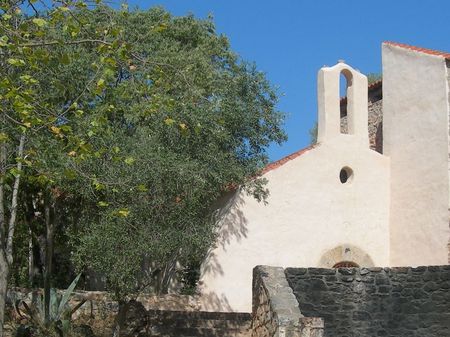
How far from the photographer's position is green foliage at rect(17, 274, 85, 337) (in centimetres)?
1408

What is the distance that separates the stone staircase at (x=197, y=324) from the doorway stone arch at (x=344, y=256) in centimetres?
455

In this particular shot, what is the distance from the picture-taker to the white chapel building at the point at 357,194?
62.7ft

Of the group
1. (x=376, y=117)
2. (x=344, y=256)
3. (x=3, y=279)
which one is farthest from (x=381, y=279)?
(x=376, y=117)

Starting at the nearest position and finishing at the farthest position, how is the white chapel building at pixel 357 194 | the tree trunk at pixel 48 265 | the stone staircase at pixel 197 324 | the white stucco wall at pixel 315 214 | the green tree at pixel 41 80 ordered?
the green tree at pixel 41 80 < the tree trunk at pixel 48 265 < the stone staircase at pixel 197 324 < the white stucco wall at pixel 315 214 < the white chapel building at pixel 357 194

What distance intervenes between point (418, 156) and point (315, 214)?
3828mm

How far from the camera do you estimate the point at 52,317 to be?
14602 mm

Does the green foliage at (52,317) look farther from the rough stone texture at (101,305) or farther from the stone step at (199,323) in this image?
the stone step at (199,323)

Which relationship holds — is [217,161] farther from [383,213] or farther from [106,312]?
[383,213]

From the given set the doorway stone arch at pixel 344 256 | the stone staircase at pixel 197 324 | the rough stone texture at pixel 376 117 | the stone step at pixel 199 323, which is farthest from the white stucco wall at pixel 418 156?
the stone step at pixel 199 323

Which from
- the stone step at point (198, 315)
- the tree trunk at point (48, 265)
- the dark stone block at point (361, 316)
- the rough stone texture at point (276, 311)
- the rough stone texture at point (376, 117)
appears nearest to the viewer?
the rough stone texture at point (276, 311)

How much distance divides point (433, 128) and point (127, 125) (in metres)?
9.33

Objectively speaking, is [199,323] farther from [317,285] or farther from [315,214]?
[315,214]

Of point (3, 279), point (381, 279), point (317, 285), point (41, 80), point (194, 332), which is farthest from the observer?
point (194, 332)

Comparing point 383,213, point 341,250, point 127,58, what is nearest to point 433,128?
point 383,213
